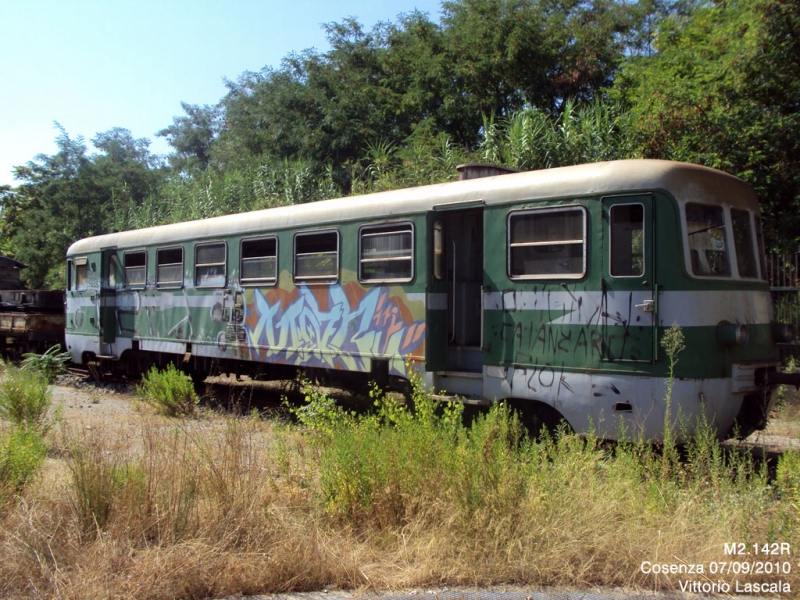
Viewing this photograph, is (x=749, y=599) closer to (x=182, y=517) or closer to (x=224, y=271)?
(x=182, y=517)

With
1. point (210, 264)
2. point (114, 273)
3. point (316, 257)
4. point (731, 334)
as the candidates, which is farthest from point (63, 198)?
point (731, 334)

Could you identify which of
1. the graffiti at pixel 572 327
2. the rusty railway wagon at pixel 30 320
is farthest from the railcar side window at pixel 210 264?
the rusty railway wagon at pixel 30 320

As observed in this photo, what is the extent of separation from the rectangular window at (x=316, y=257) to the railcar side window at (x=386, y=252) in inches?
21.1

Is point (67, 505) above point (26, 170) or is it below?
below

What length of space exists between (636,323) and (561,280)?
33.9 inches

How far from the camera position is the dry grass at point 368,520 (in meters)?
4.17

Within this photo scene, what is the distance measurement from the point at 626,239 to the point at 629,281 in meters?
0.41

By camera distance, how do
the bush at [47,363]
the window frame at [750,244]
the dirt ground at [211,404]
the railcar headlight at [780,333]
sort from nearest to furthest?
the window frame at [750,244]
the railcar headlight at [780,333]
the dirt ground at [211,404]
the bush at [47,363]

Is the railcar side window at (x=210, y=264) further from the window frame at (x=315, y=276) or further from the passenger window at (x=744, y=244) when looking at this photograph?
the passenger window at (x=744, y=244)

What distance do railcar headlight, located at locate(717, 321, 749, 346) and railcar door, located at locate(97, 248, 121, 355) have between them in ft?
37.6

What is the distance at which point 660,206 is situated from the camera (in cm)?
655

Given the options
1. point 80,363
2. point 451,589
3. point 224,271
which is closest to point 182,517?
point 451,589

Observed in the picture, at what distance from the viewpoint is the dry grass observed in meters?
4.17

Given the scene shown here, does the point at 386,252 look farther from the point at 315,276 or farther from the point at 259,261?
the point at 259,261
